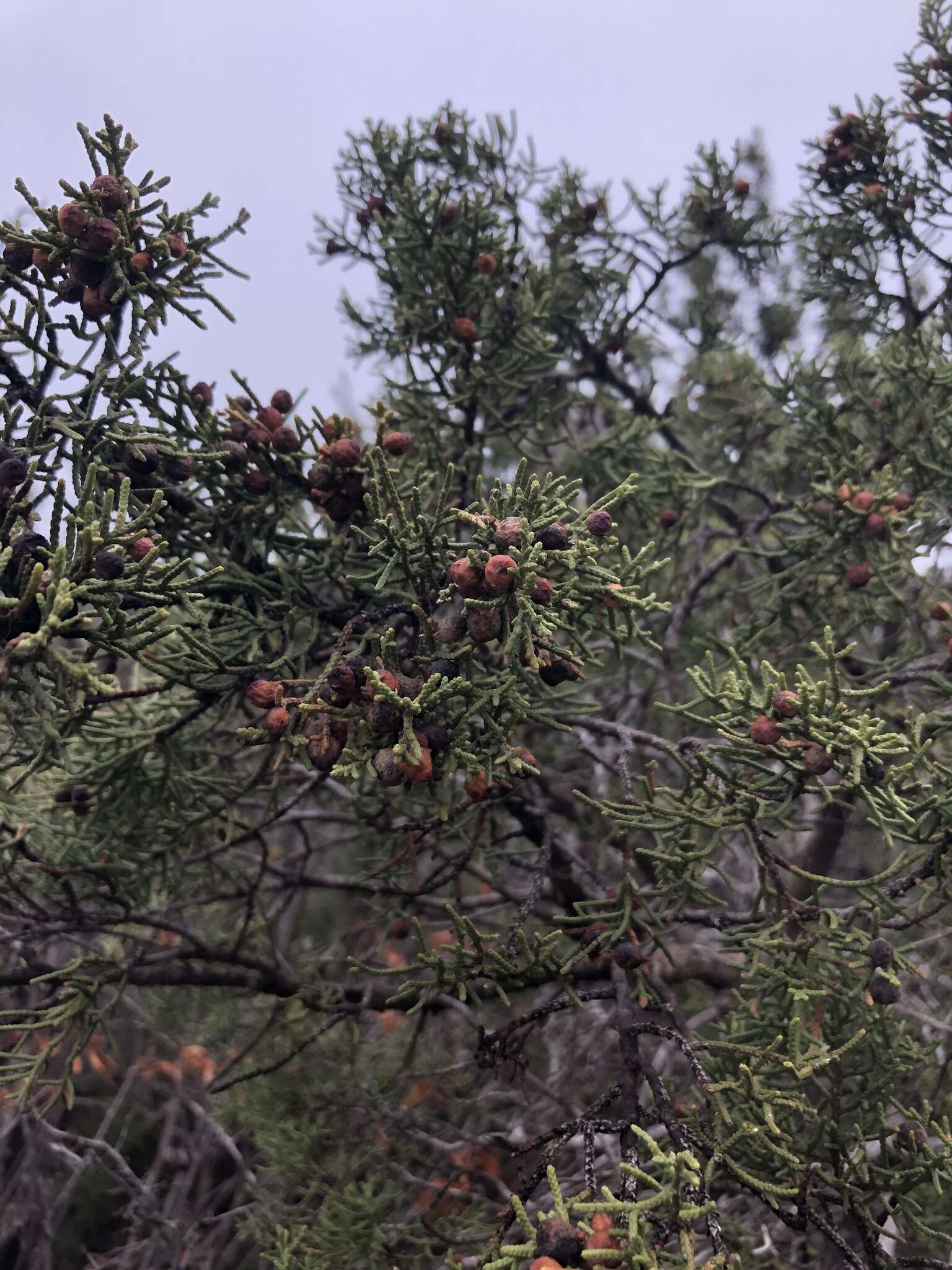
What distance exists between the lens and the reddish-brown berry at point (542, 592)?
1540 mm

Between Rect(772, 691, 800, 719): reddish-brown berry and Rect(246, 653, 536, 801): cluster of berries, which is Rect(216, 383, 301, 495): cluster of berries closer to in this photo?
Rect(246, 653, 536, 801): cluster of berries

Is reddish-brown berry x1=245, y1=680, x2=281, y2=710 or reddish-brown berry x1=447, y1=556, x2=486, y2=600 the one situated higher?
reddish-brown berry x1=447, y1=556, x2=486, y2=600

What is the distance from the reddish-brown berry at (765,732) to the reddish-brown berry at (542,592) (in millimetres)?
493

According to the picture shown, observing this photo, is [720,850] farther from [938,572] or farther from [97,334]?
[97,334]

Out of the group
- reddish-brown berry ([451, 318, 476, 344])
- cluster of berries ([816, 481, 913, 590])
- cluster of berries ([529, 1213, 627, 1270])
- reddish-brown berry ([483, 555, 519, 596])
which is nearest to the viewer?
cluster of berries ([529, 1213, 627, 1270])

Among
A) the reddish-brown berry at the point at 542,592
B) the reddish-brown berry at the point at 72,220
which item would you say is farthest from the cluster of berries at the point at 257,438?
the reddish-brown berry at the point at 542,592

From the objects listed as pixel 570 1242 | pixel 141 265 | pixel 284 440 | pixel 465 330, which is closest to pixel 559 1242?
pixel 570 1242

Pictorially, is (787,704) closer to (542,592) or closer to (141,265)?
(542,592)

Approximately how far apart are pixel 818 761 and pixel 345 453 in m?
1.15

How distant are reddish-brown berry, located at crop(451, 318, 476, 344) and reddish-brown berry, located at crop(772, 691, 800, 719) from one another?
4.77 ft

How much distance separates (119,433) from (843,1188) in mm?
2026

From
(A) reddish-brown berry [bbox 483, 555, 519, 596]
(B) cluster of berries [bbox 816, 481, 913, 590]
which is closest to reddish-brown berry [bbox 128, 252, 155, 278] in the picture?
(A) reddish-brown berry [bbox 483, 555, 519, 596]

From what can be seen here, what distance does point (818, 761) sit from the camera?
65.2 inches

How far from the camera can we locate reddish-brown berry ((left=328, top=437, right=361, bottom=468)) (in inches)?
77.2
